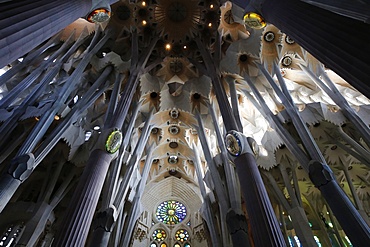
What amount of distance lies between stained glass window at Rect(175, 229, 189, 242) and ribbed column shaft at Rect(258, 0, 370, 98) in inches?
661

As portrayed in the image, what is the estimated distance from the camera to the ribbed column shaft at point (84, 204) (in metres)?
7.02

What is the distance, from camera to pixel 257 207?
846cm

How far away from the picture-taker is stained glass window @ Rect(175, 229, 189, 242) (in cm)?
1946

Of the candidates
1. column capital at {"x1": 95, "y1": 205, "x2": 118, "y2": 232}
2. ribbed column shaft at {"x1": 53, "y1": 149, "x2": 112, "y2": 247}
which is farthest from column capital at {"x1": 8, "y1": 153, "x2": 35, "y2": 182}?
column capital at {"x1": 95, "y1": 205, "x2": 118, "y2": 232}

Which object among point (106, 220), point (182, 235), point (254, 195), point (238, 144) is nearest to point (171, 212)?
point (182, 235)

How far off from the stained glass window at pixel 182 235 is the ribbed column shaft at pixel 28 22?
16.9m

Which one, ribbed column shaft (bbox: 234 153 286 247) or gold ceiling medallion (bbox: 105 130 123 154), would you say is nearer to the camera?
ribbed column shaft (bbox: 234 153 286 247)

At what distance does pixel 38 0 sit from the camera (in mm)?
5520

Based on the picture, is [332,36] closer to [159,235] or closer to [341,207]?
[341,207]

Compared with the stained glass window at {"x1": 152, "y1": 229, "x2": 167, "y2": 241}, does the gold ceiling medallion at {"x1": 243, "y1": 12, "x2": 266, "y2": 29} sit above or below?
below

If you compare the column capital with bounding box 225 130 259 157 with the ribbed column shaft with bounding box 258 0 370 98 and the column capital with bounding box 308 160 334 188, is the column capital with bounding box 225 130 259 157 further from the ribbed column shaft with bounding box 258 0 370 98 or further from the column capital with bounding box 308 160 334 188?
the ribbed column shaft with bounding box 258 0 370 98

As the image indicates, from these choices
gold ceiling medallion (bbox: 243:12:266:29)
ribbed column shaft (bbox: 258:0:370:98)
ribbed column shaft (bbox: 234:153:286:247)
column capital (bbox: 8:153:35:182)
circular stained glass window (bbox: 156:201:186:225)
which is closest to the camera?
ribbed column shaft (bbox: 258:0:370:98)

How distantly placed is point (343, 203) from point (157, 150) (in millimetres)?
14015

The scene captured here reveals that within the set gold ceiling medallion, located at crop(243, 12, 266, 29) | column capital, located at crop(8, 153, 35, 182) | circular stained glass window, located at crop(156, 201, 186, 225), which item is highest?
circular stained glass window, located at crop(156, 201, 186, 225)
